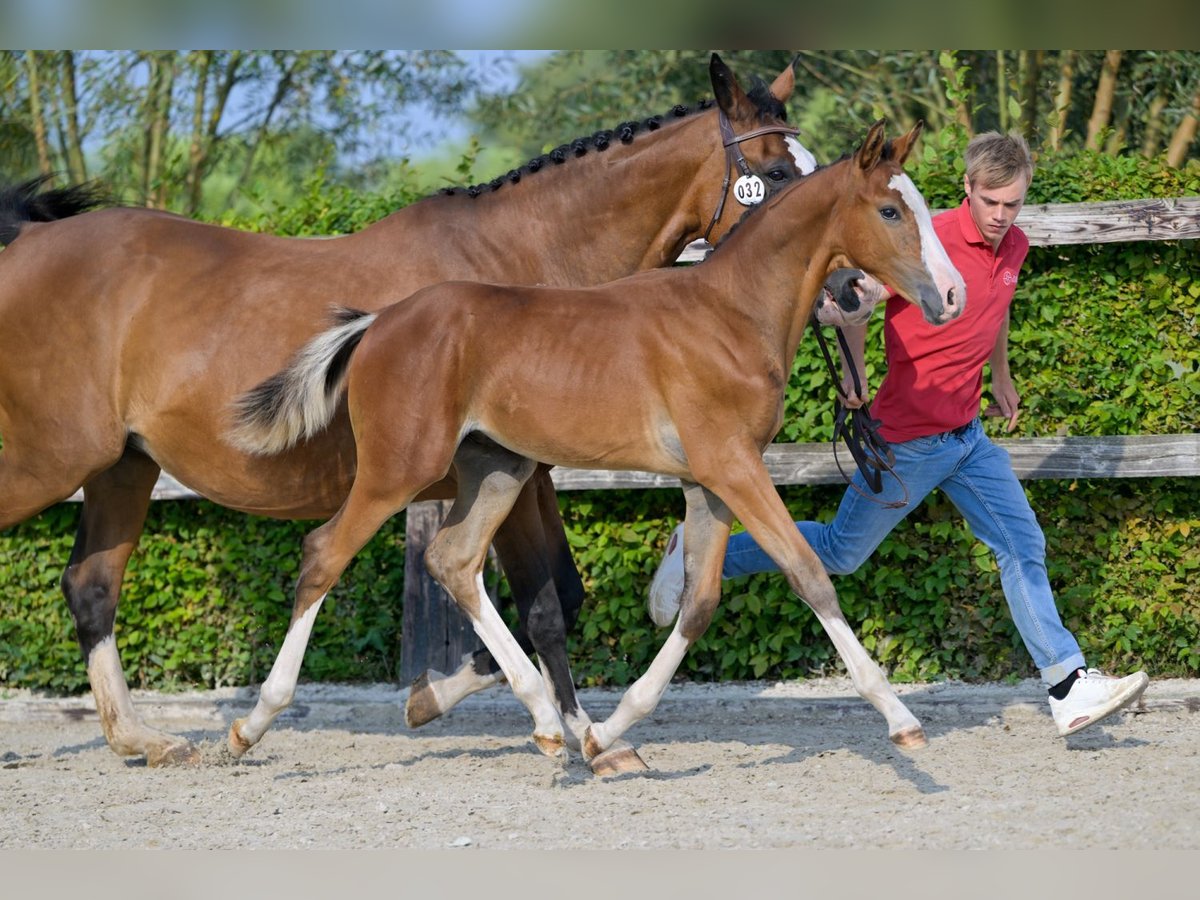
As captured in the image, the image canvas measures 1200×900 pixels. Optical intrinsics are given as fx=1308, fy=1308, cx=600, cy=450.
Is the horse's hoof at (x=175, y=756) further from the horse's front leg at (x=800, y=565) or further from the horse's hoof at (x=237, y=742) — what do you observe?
the horse's front leg at (x=800, y=565)

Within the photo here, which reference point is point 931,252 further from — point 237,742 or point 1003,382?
point 237,742

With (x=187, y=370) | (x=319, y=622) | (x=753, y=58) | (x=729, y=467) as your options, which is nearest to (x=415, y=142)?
(x=753, y=58)

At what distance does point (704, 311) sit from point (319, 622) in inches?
115

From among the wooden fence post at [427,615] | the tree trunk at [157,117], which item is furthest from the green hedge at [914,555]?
the tree trunk at [157,117]

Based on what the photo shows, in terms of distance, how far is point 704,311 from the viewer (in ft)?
13.0

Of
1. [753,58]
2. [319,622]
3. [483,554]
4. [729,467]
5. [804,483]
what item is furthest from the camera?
[753,58]

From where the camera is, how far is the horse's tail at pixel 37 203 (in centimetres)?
492

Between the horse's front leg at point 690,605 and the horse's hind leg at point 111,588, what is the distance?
5.41 ft

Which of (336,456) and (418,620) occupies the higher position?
(336,456)

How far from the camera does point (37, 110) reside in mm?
9727

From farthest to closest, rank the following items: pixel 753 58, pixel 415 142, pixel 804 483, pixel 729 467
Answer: pixel 415 142 → pixel 753 58 → pixel 804 483 → pixel 729 467

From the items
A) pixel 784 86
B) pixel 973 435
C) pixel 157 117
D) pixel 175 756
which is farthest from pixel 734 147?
pixel 157 117

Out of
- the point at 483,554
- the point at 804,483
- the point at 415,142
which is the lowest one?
the point at 415,142

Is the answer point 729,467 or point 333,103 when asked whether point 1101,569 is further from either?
point 333,103
